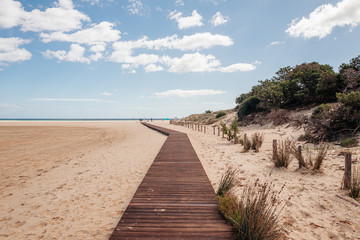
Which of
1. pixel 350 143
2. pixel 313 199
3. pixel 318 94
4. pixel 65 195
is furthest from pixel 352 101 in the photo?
pixel 65 195

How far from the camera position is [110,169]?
264 inches

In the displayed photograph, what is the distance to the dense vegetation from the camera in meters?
9.27

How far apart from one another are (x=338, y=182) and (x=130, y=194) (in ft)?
16.2

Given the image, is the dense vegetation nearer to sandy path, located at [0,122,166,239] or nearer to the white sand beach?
the white sand beach

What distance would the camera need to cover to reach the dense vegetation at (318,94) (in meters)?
9.27

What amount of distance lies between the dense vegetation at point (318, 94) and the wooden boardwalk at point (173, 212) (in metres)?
8.33

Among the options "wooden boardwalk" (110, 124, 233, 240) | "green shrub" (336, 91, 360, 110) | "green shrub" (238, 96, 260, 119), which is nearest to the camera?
"wooden boardwalk" (110, 124, 233, 240)

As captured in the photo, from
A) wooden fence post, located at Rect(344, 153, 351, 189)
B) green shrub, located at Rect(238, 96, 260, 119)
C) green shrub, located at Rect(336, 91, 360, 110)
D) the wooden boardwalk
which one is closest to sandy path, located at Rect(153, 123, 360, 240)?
wooden fence post, located at Rect(344, 153, 351, 189)

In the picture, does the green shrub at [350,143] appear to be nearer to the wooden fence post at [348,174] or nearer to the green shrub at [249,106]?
the wooden fence post at [348,174]

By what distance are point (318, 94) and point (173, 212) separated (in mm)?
18906

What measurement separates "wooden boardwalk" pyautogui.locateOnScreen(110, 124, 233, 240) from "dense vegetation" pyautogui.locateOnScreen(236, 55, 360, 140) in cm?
833

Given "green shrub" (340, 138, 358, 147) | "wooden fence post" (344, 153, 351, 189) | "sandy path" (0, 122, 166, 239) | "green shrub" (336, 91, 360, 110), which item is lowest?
"sandy path" (0, 122, 166, 239)

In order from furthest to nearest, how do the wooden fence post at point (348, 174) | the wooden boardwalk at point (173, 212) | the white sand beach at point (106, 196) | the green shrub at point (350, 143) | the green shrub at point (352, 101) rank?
the green shrub at point (352, 101) < the green shrub at point (350, 143) < the wooden fence post at point (348, 174) < the white sand beach at point (106, 196) < the wooden boardwalk at point (173, 212)

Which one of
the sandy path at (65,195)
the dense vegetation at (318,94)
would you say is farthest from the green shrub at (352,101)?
the sandy path at (65,195)
